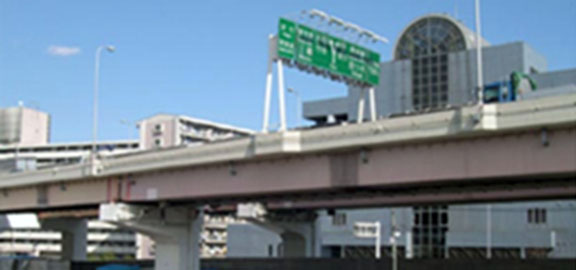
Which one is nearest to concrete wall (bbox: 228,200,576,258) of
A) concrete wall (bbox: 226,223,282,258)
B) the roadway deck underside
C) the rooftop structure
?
concrete wall (bbox: 226,223,282,258)

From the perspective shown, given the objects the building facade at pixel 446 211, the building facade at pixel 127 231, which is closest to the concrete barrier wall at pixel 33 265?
the building facade at pixel 446 211

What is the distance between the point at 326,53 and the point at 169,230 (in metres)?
14.7

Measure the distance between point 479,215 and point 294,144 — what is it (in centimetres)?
5059

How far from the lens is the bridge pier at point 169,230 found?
4366 cm

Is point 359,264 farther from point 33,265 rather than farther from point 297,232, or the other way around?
point 33,265

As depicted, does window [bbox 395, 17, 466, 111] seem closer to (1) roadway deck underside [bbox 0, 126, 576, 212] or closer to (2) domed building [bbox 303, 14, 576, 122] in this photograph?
(2) domed building [bbox 303, 14, 576, 122]

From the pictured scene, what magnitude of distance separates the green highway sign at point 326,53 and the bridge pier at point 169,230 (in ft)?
42.9

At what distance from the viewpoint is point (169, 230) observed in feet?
146

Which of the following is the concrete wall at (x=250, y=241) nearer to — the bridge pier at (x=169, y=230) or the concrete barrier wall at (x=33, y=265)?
the concrete barrier wall at (x=33, y=265)

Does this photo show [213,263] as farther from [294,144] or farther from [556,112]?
[556,112]

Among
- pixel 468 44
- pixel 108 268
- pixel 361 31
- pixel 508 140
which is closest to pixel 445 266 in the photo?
pixel 361 31

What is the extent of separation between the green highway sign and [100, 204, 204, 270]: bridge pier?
42.9 feet

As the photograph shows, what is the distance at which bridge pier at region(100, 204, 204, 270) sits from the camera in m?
43.7

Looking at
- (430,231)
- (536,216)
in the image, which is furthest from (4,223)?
(536,216)
